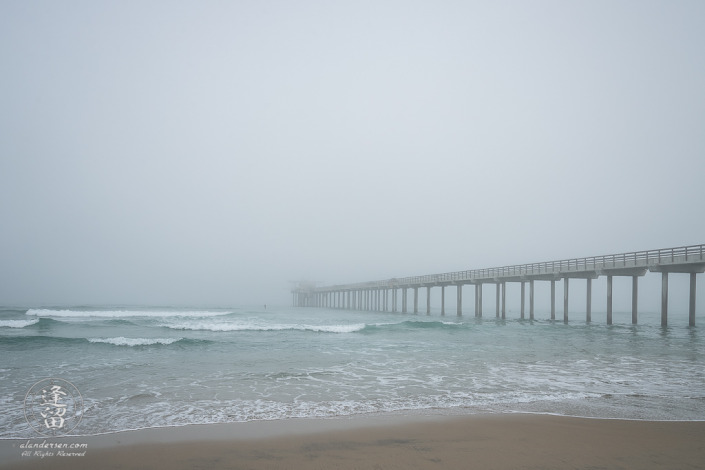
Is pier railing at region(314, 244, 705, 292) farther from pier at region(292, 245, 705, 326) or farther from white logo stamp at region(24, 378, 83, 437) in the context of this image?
white logo stamp at region(24, 378, 83, 437)

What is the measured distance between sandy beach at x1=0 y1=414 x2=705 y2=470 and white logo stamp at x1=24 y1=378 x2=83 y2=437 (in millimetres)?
687

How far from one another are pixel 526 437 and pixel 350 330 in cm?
2198

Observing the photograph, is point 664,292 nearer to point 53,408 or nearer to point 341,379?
point 341,379

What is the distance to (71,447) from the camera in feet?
18.0

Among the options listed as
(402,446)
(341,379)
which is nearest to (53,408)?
(341,379)

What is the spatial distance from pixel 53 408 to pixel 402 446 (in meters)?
6.55

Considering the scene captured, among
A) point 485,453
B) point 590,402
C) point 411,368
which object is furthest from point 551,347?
point 485,453

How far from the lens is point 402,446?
5250mm

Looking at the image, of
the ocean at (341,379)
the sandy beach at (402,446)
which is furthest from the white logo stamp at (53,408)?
the sandy beach at (402,446)

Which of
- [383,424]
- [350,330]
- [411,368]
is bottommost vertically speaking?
[350,330]

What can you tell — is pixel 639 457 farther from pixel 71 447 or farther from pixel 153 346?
pixel 153 346

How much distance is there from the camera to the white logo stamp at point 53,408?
21.0ft

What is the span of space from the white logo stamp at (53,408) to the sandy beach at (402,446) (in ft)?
2.25

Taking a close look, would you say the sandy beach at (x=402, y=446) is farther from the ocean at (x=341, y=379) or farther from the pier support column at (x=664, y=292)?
the pier support column at (x=664, y=292)
